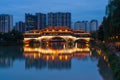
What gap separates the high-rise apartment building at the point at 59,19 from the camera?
18138 centimetres

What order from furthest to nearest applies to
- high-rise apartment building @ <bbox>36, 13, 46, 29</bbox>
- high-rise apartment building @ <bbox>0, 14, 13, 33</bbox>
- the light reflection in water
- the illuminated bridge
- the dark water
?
high-rise apartment building @ <bbox>36, 13, 46, 29</bbox> → high-rise apartment building @ <bbox>0, 14, 13, 33</bbox> → the illuminated bridge → the light reflection in water → the dark water

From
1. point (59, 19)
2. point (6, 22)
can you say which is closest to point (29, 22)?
point (6, 22)

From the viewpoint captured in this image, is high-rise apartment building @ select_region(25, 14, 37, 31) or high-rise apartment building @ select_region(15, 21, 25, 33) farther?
high-rise apartment building @ select_region(15, 21, 25, 33)

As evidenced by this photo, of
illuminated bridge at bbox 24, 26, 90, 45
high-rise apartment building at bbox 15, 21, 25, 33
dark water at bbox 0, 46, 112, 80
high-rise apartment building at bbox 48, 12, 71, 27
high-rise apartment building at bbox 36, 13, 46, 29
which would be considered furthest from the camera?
high-rise apartment building at bbox 48, 12, 71, 27

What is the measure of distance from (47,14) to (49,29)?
2435 inches

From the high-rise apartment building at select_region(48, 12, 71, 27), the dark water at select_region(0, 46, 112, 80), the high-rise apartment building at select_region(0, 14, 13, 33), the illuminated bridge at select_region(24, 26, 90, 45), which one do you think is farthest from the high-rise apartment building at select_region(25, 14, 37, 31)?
the dark water at select_region(0, 46, 112, 80)

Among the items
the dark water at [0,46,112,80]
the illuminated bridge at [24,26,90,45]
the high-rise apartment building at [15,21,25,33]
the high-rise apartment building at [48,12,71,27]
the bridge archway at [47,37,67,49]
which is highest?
the high-rise apartment building at [48,12,71,27]

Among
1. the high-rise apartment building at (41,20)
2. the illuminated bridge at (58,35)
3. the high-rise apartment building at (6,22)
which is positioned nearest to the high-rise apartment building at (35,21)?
the high-rise apartment building at (41,20)

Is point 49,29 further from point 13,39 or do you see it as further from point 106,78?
point 106,78

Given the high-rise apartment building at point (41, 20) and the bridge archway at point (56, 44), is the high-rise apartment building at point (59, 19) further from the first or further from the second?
the bridge archway at point (56, 44)

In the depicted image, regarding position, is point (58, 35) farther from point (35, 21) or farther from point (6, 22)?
point (6, 22)

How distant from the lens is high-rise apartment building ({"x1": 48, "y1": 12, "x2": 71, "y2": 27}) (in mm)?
181375

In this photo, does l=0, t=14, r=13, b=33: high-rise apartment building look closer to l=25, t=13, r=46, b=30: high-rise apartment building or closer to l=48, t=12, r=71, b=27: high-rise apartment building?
l=25, t=13, r=46, b=30: high-rise apartment building

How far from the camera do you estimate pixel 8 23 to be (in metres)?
174
